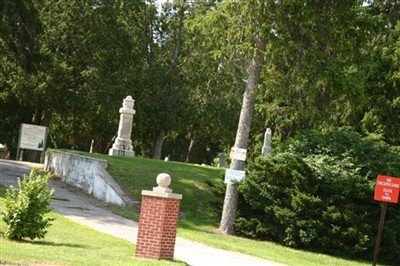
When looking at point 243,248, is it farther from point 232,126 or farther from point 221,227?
point 232,126

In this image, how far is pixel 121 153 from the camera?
29.8 m

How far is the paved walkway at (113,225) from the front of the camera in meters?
13.4

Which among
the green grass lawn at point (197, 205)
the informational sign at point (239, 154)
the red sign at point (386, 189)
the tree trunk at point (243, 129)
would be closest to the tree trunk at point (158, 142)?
the green grass lawn at point (197, 205)

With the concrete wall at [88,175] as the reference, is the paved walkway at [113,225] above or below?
below

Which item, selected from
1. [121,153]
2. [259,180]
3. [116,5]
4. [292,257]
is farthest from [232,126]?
[292,257]

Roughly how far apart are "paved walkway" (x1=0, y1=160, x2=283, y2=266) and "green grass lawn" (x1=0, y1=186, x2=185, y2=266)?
3.54 ft

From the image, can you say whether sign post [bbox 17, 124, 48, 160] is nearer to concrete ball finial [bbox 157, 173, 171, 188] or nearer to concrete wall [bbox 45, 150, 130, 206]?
concrete wall [bbox 45, 150, 130, 206]

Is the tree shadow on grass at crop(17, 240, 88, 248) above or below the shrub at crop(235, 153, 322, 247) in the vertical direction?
below

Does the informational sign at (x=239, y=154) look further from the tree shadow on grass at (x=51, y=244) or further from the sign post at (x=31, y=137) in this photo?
the sign post at (x=31, y=137)

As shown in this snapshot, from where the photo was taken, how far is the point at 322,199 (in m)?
19.1

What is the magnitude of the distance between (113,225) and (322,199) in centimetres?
637

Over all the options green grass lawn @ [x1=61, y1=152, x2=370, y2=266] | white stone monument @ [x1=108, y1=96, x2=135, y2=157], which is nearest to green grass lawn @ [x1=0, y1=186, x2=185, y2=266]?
green grass lawn @ [x1=61, y1=152, x2=370, y2=266]

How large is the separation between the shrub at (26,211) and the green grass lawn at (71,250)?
0.21 metres

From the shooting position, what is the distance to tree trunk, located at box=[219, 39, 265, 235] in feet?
62.5
